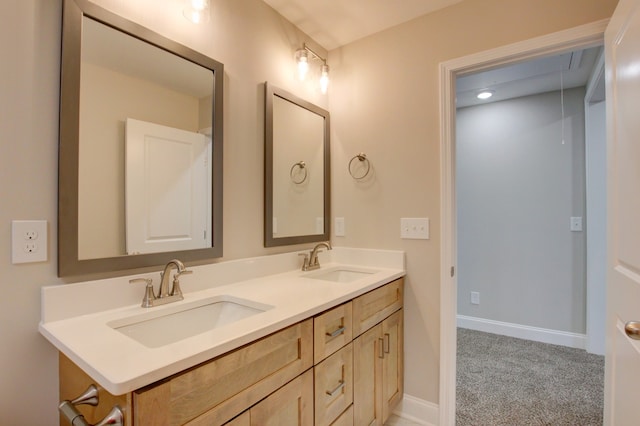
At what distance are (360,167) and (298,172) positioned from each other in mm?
427

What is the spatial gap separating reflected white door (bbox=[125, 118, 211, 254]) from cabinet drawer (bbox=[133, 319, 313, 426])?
→ 0.64 meters

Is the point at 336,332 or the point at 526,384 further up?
the point at 336,332

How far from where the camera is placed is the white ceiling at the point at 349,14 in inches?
70.8

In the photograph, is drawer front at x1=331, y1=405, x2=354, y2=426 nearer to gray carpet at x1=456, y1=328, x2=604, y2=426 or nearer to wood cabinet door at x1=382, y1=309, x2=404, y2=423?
wood cabinet door at x1=382, y1=309, x2=404, y2=423

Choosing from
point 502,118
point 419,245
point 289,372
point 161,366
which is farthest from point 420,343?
point 502,118

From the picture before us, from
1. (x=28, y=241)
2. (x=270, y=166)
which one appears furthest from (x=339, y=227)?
(x=28, y=241)

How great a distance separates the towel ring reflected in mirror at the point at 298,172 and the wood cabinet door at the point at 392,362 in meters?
0.97

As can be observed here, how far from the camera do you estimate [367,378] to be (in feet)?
5.02

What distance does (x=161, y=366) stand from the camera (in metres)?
0.71

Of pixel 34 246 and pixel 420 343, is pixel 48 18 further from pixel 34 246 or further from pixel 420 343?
pixel 420 343

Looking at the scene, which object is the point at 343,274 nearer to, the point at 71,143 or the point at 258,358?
the point at 258,358

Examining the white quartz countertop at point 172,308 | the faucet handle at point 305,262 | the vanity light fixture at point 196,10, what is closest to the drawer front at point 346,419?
the white quartz countertop at point 172,308

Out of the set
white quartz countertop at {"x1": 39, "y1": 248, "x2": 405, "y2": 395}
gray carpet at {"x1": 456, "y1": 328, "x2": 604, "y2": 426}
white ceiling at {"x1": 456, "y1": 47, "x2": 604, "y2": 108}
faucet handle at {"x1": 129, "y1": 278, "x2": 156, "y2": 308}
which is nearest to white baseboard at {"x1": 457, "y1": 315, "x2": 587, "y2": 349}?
gray carpet at {"x1": 456, "y1": 328, "x2": 604, "y2": 426}

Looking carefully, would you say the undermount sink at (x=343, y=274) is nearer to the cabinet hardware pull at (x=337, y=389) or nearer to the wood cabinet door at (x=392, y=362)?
the wood cabinet door at (x=392, y=362)
